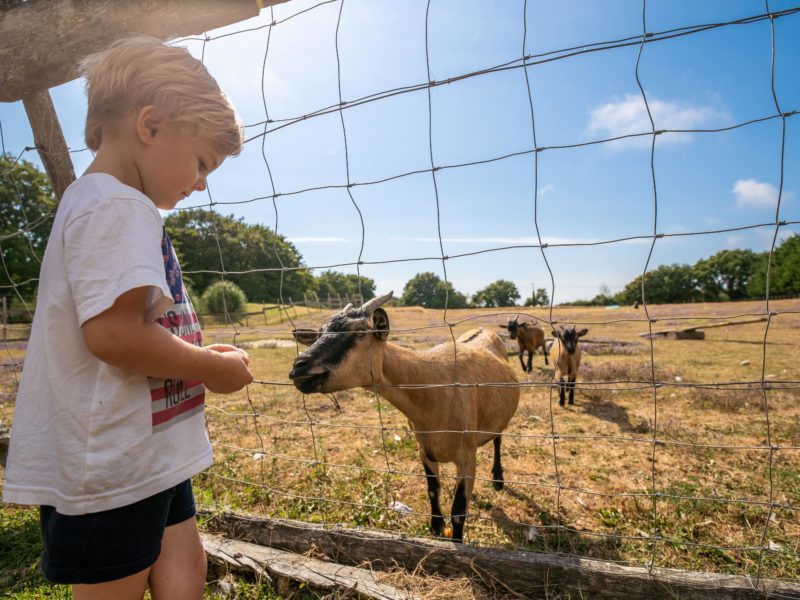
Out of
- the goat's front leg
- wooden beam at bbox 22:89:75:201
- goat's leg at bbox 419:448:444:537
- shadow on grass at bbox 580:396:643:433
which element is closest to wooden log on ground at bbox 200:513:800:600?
the goat's front leg

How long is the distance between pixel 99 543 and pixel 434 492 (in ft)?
8.27

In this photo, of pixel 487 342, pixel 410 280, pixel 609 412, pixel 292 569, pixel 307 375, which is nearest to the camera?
pixel 292 569

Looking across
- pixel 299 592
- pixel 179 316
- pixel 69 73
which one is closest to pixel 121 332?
pixel 179 316

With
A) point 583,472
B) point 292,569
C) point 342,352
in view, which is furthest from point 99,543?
point 583,472

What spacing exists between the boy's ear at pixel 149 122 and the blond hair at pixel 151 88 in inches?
0.8

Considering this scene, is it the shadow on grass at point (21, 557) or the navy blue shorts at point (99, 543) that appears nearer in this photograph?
the navy blue shorts at point (99, 543)

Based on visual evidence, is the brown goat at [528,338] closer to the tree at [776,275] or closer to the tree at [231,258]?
the tree at [776,275]

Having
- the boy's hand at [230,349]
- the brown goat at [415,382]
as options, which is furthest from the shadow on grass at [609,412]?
the boy's hand at [230,349]

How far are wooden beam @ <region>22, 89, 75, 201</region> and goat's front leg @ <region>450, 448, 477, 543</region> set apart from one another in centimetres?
332

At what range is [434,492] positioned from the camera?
10.6 feet

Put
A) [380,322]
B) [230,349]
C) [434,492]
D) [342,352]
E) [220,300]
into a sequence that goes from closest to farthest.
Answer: [230,349] < [342,352] < [380,322] < [434,492] < [220,300]

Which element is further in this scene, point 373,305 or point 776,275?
point 776,275

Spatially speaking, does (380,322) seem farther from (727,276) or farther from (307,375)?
(727,276)

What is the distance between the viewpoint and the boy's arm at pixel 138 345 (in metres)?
0.97
